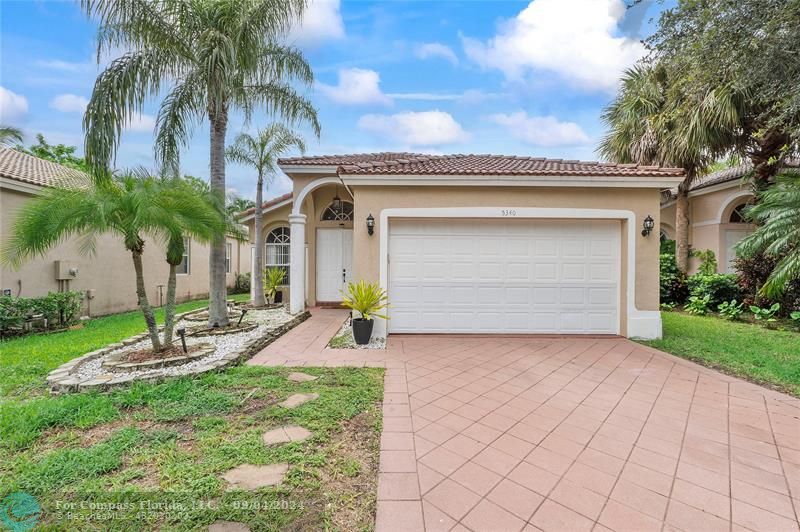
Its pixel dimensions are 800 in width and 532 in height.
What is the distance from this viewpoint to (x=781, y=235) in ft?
24.8

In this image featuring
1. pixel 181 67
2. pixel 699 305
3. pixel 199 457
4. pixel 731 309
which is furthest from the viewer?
pixel 699 305

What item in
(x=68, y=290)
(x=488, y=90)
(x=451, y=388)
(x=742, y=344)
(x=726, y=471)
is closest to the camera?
(x=726, y=471)

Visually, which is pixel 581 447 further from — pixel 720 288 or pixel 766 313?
pixel 720 288

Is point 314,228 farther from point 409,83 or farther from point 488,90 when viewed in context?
point 488,90

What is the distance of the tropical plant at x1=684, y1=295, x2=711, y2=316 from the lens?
1038 cm

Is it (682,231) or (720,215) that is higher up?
(720,215)

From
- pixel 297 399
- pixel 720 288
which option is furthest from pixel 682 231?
pixel 297 399

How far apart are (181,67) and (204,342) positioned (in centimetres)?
583

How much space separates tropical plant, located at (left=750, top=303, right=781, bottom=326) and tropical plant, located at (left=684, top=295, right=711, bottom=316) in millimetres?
1102

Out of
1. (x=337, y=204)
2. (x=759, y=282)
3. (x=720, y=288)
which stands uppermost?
(x=337, y=204)

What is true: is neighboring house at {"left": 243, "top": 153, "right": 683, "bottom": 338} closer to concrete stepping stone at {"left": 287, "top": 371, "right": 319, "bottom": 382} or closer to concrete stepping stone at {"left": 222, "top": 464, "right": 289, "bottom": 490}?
concrete stepping stone at {"left": 287, "top": 371, "right": 319, "bottom": 382}

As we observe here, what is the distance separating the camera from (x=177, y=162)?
7375mm

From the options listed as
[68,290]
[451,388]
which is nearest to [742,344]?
[451,388]

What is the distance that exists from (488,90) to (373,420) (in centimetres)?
1298
